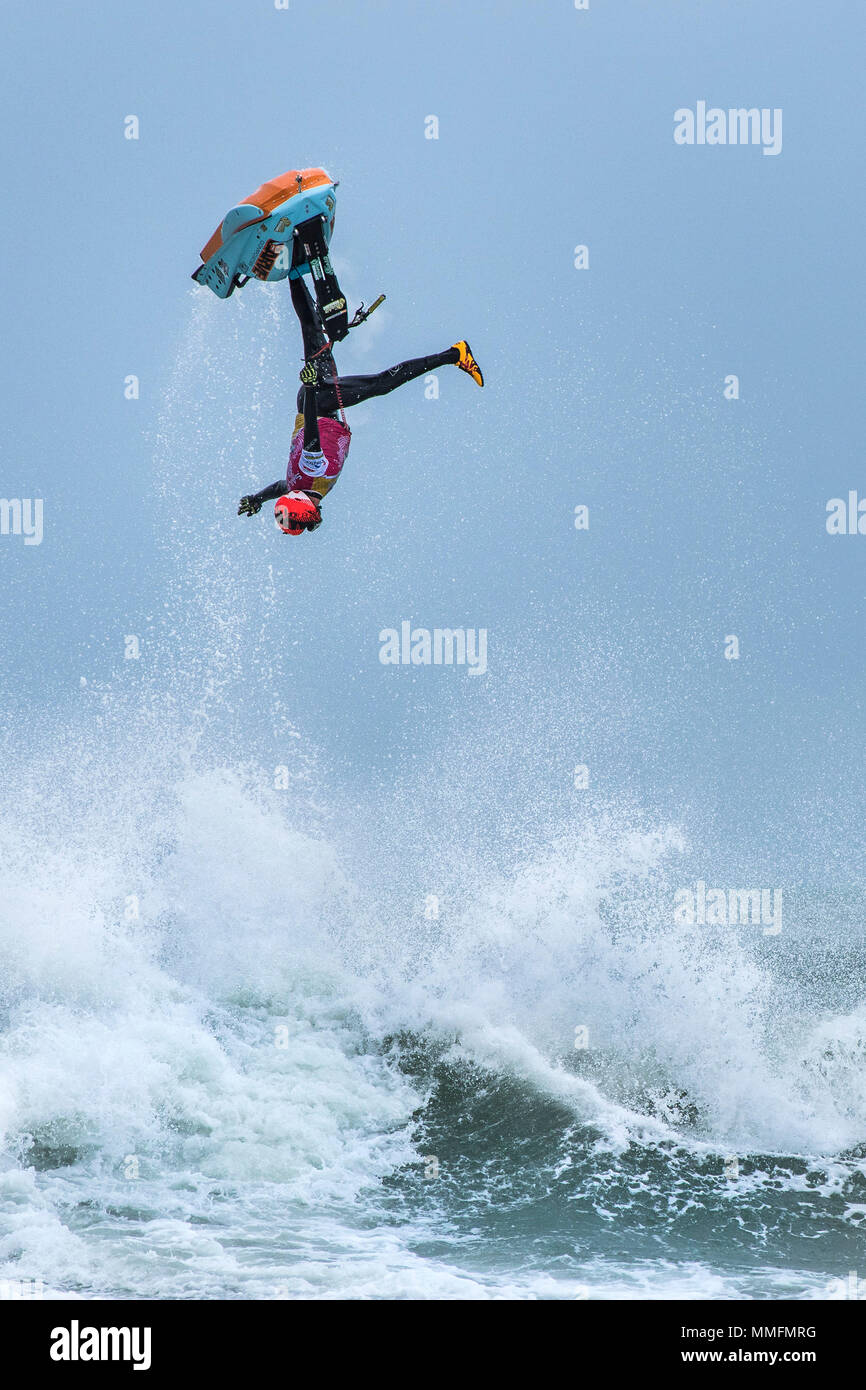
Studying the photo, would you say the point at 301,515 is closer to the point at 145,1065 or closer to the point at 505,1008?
the point at 145,1065

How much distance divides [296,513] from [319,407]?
972 mm

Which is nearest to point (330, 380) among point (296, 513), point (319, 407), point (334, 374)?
point (334, 374)

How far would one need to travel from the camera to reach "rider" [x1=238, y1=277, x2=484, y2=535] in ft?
32.2

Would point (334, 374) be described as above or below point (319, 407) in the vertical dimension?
above

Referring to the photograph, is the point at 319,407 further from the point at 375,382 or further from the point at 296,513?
the point at 296,513

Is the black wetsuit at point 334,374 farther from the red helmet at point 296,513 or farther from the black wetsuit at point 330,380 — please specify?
the red helmet at point 296,513

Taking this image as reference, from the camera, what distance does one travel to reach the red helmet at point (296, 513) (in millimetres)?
10125

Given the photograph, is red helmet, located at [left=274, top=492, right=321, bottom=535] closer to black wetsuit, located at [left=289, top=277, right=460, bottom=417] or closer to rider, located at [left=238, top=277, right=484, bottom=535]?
rider, located at [left=238, top=277, right=484, bottom=535]

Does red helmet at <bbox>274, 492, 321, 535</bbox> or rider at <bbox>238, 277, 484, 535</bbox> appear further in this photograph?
red helmet at <bbox>274, 492, 321, 535</bbox>

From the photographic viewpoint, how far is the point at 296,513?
33.2 ft

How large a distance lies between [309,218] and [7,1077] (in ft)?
36.7

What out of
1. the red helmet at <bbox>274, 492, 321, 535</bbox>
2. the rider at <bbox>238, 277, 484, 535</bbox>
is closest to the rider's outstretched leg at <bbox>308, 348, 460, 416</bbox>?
the rider at <bbox>238, 277, 484, 535</bbox>

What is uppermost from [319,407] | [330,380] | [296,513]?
[330,380]

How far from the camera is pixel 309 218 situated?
9406 millimetres
